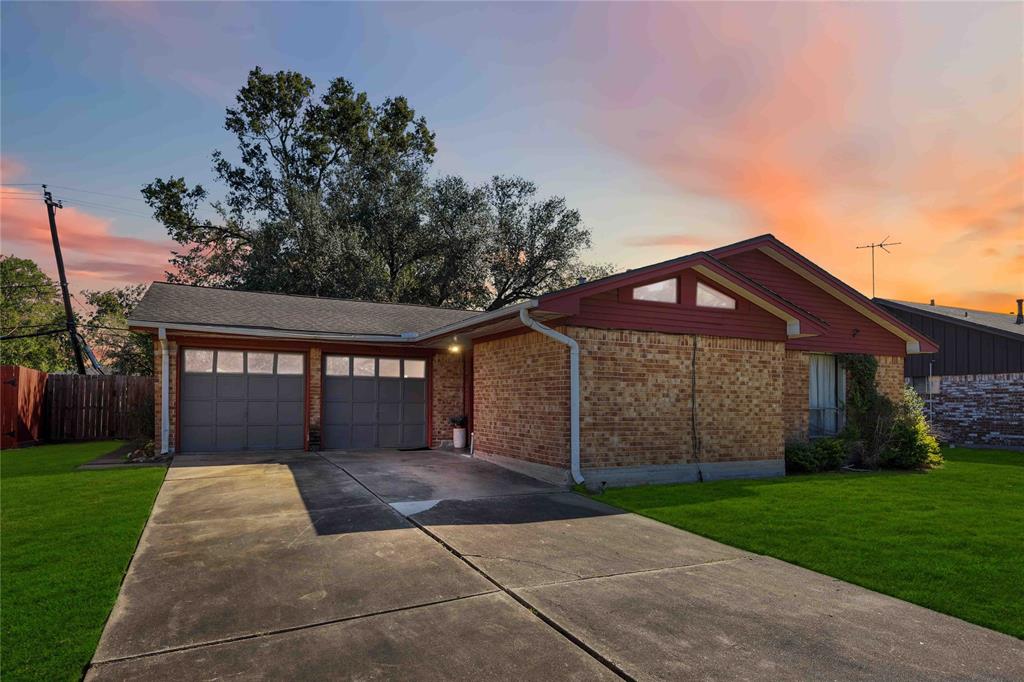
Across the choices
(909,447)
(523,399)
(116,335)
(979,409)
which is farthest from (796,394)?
(116,335)

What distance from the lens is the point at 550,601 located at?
445cm

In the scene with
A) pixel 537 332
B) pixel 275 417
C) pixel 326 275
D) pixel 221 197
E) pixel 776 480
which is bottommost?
pixel 776 480

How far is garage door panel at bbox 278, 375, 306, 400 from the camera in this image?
14031mm

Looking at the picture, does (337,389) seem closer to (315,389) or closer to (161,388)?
(315,389)

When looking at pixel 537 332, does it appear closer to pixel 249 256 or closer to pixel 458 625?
pixel 458 625

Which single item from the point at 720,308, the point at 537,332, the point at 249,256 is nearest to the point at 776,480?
the point at 720,308

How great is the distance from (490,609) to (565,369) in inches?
223

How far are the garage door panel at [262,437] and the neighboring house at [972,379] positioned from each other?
69.7 feet

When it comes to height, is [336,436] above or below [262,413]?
below

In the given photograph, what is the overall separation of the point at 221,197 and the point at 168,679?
104 ft

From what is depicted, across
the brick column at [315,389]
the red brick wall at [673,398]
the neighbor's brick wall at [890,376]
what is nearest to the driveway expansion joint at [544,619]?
the red brick wall at [673,398]

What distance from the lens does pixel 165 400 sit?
41.1 feet

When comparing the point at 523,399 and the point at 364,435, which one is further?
the point at 364,435

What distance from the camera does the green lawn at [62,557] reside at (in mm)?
3539
